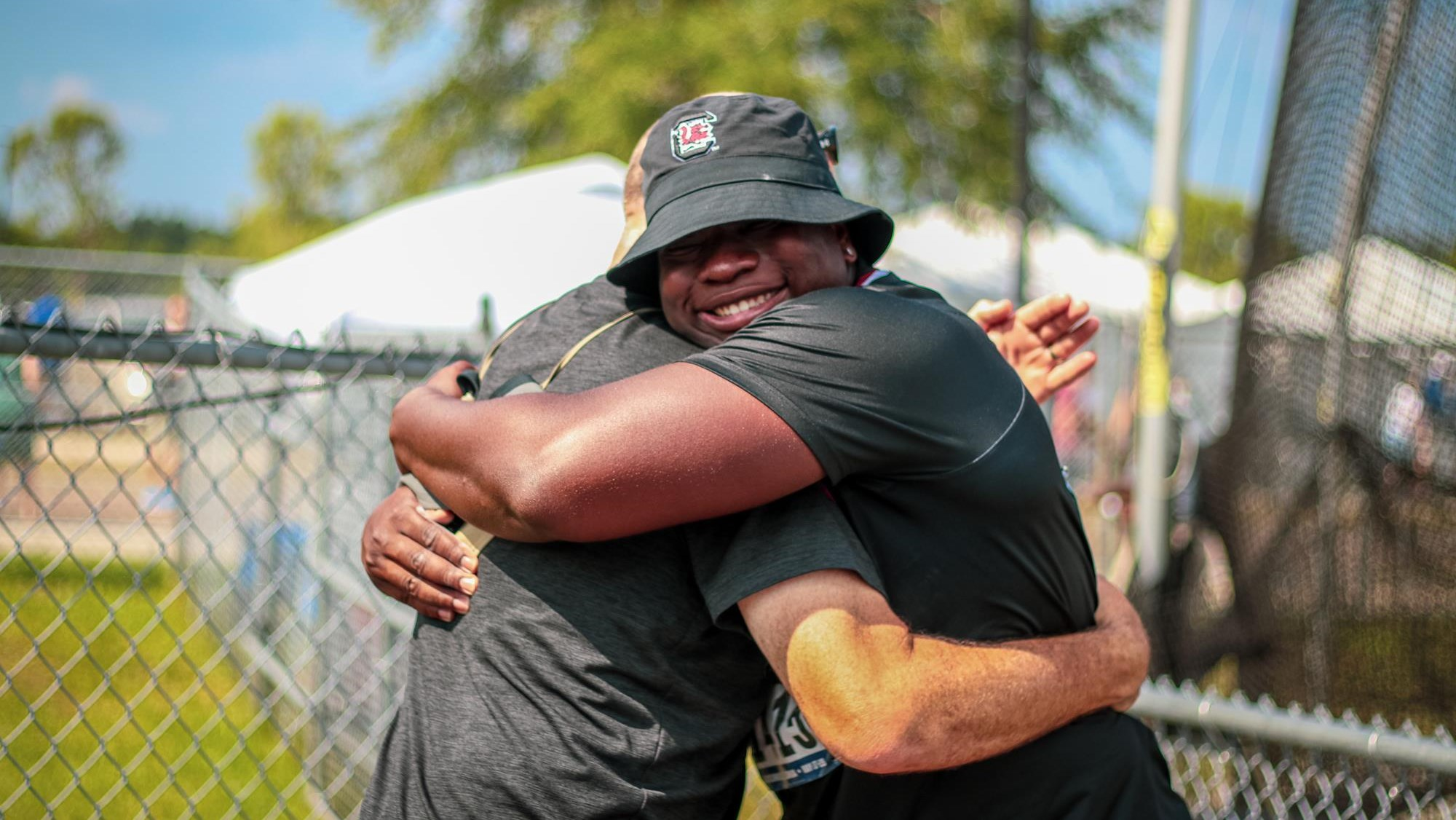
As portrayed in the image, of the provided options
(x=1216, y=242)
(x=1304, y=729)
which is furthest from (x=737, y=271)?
(x=1216, y=242)

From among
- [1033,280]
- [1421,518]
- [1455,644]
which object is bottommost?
[1033,280]

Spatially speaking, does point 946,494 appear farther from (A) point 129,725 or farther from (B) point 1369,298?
(A) point 129,725

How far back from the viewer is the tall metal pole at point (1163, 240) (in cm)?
596

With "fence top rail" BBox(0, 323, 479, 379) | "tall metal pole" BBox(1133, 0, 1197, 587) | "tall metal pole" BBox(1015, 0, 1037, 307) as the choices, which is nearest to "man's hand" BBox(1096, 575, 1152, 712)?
"fence top rail" BBox(0, 323, 479, 379)

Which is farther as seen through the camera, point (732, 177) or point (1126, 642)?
point (1126, 642)

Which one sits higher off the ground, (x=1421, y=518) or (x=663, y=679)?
(x=663, y=679)

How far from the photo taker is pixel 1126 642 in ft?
6.02

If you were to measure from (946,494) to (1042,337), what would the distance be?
0.97 m

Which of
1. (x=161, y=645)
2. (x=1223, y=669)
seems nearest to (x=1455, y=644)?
(x=1223, y=669)

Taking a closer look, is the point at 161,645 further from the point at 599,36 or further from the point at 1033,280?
the point at 1033,280

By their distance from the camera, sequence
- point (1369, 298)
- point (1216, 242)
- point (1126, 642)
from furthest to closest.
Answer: point (1216, 242)
point (1369, 298)
point (1126, 642)

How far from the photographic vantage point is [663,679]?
1.62 meters

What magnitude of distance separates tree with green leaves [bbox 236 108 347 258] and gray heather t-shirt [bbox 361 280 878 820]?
Result: 25.9 metres

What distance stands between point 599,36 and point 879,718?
11.4 metres
